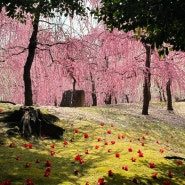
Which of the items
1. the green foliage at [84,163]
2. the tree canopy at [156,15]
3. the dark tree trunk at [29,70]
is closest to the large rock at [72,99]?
the dark tree trunk at [29,70]

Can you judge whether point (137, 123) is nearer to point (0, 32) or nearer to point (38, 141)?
point (38, 141)

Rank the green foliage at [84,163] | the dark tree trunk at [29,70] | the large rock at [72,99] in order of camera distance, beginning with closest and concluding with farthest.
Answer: the green foliage at [84,163]
the dark tree trunk at [29,70]
the large rock at [72,99]

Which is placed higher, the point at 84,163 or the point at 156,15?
the point at 156,15

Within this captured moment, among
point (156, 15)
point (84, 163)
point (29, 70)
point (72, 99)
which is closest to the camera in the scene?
point (156, 15)

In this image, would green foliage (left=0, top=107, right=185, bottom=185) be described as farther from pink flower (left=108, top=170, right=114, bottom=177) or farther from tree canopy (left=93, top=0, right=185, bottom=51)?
tree canopy (left=93, top=0, right=185, bottom=51)

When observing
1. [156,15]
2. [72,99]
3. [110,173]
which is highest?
[156,15]

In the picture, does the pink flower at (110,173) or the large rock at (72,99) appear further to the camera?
the large rock at (72,99)

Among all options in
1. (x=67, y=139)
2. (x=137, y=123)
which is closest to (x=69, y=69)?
(x=137, y=123)

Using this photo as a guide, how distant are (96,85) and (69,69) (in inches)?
621

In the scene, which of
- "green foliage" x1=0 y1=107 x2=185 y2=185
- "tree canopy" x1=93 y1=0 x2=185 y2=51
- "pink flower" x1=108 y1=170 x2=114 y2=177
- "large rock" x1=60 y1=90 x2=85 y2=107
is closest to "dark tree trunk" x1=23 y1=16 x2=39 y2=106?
"green foliage" x1=0 y1=107 x2=185 y2=185

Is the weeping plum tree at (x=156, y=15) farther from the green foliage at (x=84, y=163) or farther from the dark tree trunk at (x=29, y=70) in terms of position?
the dark tree trunk at (x=29, y=70)

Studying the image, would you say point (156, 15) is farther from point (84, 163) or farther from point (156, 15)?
point (84, 163)

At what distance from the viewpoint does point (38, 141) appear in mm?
10844

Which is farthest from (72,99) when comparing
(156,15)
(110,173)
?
(156,15)
